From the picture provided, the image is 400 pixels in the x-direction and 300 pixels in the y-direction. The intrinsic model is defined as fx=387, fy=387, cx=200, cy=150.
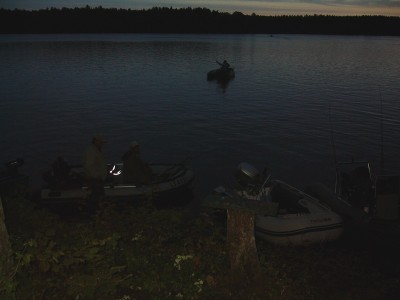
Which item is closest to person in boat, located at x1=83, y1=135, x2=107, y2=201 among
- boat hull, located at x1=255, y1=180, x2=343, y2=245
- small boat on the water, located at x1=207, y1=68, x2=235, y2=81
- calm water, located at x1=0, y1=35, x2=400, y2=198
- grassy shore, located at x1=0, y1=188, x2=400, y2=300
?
grassy shore, located at x1=0, y1=188, x2=400, y2=300

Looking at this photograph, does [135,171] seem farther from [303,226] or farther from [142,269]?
[142,269]

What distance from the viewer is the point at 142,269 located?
542 centimetres

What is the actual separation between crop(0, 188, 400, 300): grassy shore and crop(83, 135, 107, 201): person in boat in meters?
2.69

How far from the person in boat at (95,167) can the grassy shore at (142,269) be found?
2.69 m

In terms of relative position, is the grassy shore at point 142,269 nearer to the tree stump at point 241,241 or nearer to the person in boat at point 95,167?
the tree stump at point 241,241

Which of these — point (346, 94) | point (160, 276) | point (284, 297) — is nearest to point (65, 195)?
point (160, 276)

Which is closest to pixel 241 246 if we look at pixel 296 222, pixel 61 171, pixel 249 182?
pixel 296 222

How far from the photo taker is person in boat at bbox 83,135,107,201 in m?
9.63

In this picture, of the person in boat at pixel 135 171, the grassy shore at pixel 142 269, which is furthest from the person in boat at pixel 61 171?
the grassy shore at pixel 142 269

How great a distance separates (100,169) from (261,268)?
5.62 m

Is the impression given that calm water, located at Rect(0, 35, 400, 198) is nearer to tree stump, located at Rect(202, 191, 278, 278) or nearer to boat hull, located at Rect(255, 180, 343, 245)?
boat hull, located at Rect(255, 180, 343, 245)

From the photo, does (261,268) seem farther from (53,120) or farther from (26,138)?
(53,120)

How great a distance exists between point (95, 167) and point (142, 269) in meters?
5.00

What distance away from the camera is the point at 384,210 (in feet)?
29.7
